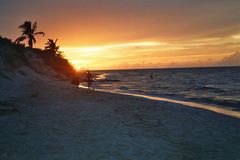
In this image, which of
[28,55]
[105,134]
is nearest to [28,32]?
[28,55]

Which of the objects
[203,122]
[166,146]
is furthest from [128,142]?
[203,122]

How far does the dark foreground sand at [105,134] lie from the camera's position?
10.0 meters

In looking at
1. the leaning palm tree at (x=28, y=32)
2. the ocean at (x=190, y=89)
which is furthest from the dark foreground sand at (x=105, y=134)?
the leaning palm tree at (x=28, y=32)

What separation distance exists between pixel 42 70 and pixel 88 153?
1464 inches

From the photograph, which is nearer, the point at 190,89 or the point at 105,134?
the point at 105,134

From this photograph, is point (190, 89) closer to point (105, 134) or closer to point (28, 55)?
point (28, 55)

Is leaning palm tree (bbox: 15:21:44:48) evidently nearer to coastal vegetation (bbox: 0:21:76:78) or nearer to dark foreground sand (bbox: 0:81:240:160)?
coastal vegetation (bbox: 0:21:76:78)

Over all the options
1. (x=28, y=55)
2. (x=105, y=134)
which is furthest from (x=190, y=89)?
(x=105, y=134)

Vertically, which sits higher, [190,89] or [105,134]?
[105,134]

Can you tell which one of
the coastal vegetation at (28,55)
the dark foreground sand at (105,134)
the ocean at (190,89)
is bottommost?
the ocean at (190,89)

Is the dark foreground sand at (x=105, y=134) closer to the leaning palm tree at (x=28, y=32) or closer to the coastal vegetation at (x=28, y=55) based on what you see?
the coastal vegetation at (x=28, y=55)

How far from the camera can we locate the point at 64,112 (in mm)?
15750

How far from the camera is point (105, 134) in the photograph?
12.2 metres

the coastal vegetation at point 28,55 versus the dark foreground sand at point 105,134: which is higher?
the coastal vegetation at point 28,55
